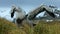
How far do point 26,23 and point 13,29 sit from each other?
1.27m

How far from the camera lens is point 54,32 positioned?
780 cm

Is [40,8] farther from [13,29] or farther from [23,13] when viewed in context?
[13,29]

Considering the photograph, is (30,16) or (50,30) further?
(30,16)

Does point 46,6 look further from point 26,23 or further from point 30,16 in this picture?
point 26,23

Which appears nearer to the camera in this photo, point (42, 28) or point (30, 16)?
point (42, 28)

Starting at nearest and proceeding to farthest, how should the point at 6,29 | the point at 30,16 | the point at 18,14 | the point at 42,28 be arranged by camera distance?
the point at 42,28 < the point at 6,29 < the point at 18,14 < the point at 30,16

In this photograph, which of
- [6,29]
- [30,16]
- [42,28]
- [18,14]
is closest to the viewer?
[42,28]

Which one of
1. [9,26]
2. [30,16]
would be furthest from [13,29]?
[30,16]

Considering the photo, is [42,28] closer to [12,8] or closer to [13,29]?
[13,29]

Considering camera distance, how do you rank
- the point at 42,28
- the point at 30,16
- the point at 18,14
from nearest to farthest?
the point at 42,28, the point at 18,14, the point at 30,16

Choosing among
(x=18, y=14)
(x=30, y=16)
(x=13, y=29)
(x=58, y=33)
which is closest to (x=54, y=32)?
(x=58, y=33)

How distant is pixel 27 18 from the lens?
9695 millimetres

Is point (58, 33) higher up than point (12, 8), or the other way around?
point (12, 8)

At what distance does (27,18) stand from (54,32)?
2.05 m
